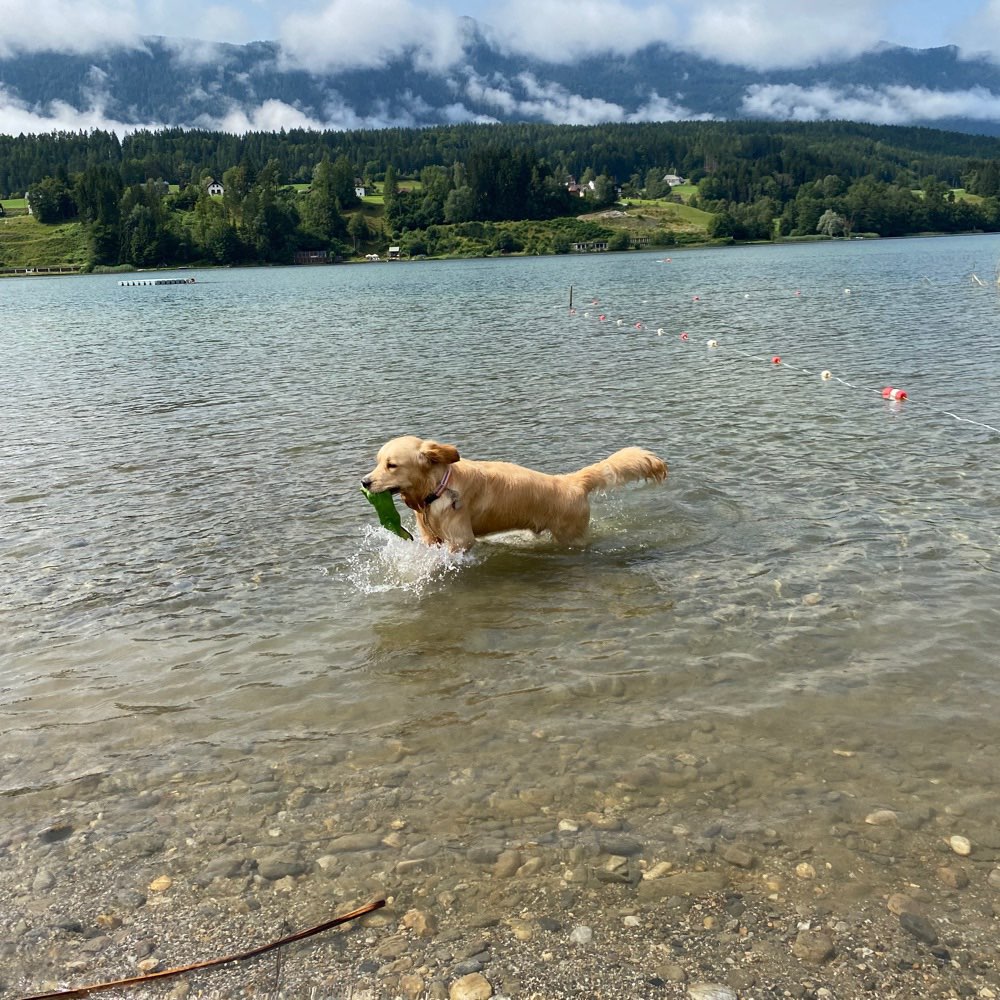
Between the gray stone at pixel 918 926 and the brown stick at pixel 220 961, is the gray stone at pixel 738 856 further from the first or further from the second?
the brown stick at pixel 220 961

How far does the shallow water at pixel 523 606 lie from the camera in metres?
5.97

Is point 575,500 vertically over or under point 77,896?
over

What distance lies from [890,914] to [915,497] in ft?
26.6

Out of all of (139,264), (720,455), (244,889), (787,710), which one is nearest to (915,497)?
(720,455)

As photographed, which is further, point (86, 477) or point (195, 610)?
point (86, 477)

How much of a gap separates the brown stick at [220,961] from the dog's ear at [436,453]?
16.9 ft

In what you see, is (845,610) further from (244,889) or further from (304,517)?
(304,517)

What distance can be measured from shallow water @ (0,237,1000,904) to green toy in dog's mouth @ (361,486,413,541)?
0.46 m

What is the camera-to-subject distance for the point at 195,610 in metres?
8.76

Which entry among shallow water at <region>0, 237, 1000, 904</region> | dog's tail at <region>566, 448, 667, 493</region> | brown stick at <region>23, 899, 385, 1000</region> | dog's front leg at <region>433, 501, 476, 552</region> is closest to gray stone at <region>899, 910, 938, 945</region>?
shallow water at <region>0, 237, 1000, 904</region>

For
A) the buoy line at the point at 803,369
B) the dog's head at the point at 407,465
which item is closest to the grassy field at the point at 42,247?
the buoy line at the point at 803,369

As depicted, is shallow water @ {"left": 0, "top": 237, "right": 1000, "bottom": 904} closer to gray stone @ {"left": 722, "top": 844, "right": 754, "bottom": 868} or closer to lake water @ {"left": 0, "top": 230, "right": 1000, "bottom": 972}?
lake water @ {"left": 0, "top": 230, "right": 1000, "bottom": 972}

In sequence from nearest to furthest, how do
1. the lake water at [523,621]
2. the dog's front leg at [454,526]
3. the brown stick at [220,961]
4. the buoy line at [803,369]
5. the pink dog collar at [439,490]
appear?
the brown stick at [220,961]
the lake water at [523,621]
the pink dog collar at [439,490]
the dog's front leg at [454,526]
the buoy line at [803,369]

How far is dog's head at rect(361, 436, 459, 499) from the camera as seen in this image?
8922mm
